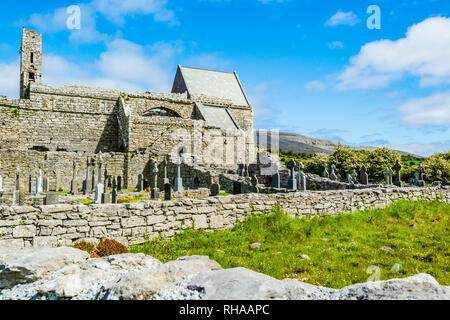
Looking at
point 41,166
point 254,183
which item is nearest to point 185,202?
point 254,183

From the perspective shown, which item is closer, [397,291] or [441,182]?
[397,291]

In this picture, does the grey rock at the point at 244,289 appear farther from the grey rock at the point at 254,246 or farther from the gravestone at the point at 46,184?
the gravestone at the point at 46,184

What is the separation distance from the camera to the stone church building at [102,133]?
879 inches

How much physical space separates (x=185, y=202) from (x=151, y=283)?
5.09 metres

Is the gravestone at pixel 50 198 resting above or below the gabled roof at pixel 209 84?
below

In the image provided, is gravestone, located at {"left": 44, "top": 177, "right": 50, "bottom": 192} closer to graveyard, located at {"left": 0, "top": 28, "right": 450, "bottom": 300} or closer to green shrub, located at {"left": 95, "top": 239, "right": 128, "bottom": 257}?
graveyard, located at {"left": 0, "top": 28, "right": 450, "bottom": 300}

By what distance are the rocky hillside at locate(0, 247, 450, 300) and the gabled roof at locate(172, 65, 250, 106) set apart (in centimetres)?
3257

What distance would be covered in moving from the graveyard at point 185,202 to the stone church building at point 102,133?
88mm

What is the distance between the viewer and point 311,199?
10531 millimetres

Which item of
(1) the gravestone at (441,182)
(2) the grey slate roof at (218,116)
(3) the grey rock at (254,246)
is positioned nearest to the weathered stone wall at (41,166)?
(2) the grey slate roof at (218,116)

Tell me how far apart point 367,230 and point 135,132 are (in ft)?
68.1

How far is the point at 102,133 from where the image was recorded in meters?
28.6

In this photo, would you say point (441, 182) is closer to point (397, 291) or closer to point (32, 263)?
point (397, 291)

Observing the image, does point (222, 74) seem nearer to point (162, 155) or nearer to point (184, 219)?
point (162, 155)
